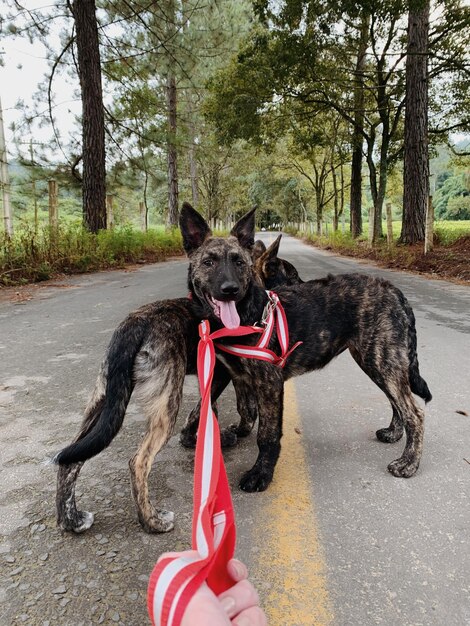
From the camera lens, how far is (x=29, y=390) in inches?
150

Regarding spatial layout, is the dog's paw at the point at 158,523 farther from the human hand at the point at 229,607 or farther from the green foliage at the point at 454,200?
the green foliage at the point at 454,200

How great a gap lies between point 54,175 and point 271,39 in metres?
10.2

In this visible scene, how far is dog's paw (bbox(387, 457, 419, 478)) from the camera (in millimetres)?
2551

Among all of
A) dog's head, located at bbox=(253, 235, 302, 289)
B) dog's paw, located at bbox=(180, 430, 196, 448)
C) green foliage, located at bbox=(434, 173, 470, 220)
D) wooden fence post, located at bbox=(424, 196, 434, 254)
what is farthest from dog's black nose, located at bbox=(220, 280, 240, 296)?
green foliage, located at bbox=(434, 173, 470, 220)

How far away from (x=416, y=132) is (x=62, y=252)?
13155 millimetres

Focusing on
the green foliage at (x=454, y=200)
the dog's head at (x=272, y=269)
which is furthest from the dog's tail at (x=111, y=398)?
the green foliage at (x=454, y=200)

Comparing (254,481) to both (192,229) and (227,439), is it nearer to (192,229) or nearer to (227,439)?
(227,439)

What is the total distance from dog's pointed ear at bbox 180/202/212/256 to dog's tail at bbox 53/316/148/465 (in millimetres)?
1092

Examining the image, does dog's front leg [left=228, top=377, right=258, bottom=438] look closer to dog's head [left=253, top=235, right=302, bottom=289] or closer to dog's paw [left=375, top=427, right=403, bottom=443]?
dog's paw [left=375, top=427, right=403, bottom=443]

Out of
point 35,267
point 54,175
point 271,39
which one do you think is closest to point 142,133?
point 54,175

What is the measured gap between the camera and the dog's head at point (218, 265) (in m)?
2.67

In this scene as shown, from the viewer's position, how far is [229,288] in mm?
2639

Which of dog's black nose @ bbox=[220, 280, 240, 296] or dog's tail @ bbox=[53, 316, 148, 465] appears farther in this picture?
dog's black nose @ bbox=[220, 280, 240, 296]

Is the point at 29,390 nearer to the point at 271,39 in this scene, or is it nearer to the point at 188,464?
the point at 188,464
